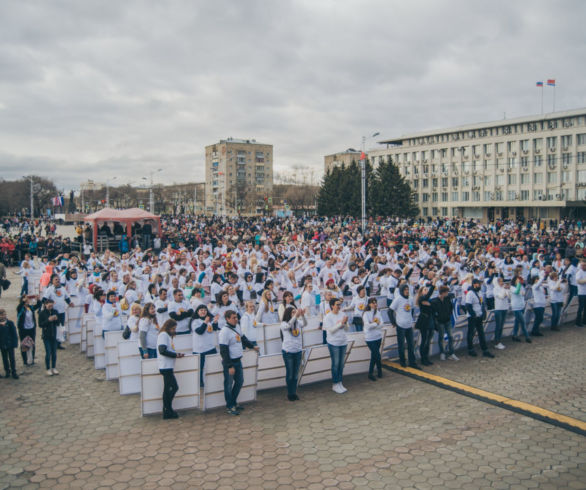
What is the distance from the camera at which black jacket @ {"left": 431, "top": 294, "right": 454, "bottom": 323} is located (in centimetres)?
948

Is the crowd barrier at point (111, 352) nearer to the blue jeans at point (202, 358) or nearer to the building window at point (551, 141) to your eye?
the blue jeans at point (202, 358)

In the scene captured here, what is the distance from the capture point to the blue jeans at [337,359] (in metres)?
8.05

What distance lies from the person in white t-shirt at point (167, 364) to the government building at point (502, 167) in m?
59.8

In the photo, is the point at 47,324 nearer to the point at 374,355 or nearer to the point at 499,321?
the point at 374,355

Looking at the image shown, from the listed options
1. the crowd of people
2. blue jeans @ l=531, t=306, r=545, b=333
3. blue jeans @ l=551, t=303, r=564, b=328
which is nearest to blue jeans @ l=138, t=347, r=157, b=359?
the crowd of people

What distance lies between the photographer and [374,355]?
8562 mm

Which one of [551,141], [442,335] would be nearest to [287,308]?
[442,335]

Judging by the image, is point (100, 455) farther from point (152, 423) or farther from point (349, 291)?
point (349, 291)

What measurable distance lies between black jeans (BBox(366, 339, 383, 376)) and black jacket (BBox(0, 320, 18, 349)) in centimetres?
653

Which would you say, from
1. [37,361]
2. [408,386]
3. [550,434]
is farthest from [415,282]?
[37,361]

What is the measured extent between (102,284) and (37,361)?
3.31m

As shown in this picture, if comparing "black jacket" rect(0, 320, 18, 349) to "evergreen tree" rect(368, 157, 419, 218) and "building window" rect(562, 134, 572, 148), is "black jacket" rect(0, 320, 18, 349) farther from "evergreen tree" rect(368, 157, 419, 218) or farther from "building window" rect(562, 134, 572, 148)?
"building window" rect(562, 134, 572, 148)

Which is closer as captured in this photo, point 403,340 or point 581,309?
point 403,340

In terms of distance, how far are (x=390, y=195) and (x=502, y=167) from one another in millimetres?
27196
